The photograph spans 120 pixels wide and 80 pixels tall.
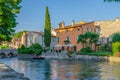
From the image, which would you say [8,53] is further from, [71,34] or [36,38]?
[71,34]

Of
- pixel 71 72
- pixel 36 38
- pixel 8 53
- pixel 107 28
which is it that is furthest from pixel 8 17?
pixel 36 38

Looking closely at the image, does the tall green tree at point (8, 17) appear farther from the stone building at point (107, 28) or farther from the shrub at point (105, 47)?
the stone building at point (107, 28)

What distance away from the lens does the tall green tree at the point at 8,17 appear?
3583 centimetres

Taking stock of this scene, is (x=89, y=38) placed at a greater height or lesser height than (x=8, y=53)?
greater

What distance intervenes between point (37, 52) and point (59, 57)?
49.7 ft

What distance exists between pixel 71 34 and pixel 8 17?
256 feet

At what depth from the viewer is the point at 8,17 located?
36.5 metres

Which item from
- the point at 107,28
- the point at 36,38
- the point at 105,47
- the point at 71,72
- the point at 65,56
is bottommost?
the point at 71,72

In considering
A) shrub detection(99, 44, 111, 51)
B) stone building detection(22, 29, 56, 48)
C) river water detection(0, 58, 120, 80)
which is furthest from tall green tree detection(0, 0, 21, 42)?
stone building detection(22, 29, 56, 48)

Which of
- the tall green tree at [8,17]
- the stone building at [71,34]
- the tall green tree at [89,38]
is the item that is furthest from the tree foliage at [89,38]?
the tall green tree at [8,17]

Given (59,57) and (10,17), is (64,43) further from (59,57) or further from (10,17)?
(10,17)

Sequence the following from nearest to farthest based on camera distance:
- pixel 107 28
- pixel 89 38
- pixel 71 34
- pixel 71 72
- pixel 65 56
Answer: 1. pixel 71 72
2. pixel 65 56
3. pixel 89 38
4. pixel 107 28
5. pixel 71 34

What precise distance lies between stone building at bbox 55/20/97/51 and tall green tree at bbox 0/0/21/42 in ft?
227

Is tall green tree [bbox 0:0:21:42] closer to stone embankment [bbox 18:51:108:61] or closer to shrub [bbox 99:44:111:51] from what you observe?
stone embankment [bbox 18:51:108:61]
